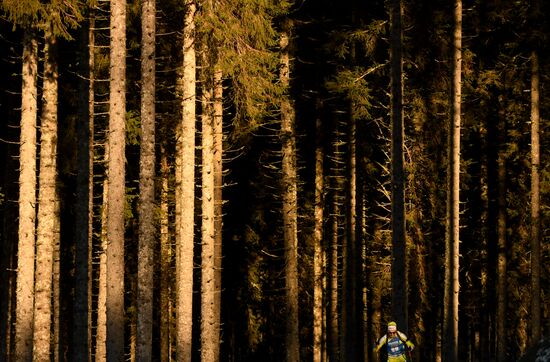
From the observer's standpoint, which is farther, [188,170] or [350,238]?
[350,238]

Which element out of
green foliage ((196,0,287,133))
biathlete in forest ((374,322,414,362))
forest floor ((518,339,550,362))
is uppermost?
green foliage ((196,0,287,133))

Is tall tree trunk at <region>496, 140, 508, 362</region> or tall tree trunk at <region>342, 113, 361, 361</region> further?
tall tree trunk at <region>496, 140, 508, 362</region>

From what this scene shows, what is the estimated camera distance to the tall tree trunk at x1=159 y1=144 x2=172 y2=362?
29.7 metres

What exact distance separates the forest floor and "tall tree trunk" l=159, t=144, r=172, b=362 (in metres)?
16.1

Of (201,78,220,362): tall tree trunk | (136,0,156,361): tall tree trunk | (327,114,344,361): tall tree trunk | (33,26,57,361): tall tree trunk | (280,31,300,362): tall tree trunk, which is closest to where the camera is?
(136,0,156,361): tall tree trunk

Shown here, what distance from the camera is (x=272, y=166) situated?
2567 centimetres

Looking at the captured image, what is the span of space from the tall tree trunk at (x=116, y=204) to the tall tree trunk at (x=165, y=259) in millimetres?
13287

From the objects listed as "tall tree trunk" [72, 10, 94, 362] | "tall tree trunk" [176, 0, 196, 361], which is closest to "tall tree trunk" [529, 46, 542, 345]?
"tall tree trunk" [176, 0, 196, 361]

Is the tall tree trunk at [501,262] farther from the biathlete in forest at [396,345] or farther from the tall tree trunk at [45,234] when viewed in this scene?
the tall tree trunk at [45,234]

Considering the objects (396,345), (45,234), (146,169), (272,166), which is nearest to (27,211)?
(45,234)

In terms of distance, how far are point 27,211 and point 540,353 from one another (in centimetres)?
982

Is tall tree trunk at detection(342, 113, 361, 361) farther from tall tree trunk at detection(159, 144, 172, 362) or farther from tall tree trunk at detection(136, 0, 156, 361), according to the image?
tall tree trunk at detection(136, 0, 156, 361)

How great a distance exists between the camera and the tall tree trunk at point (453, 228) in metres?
20.1

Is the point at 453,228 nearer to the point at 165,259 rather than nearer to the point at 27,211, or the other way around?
the point at 27,211
